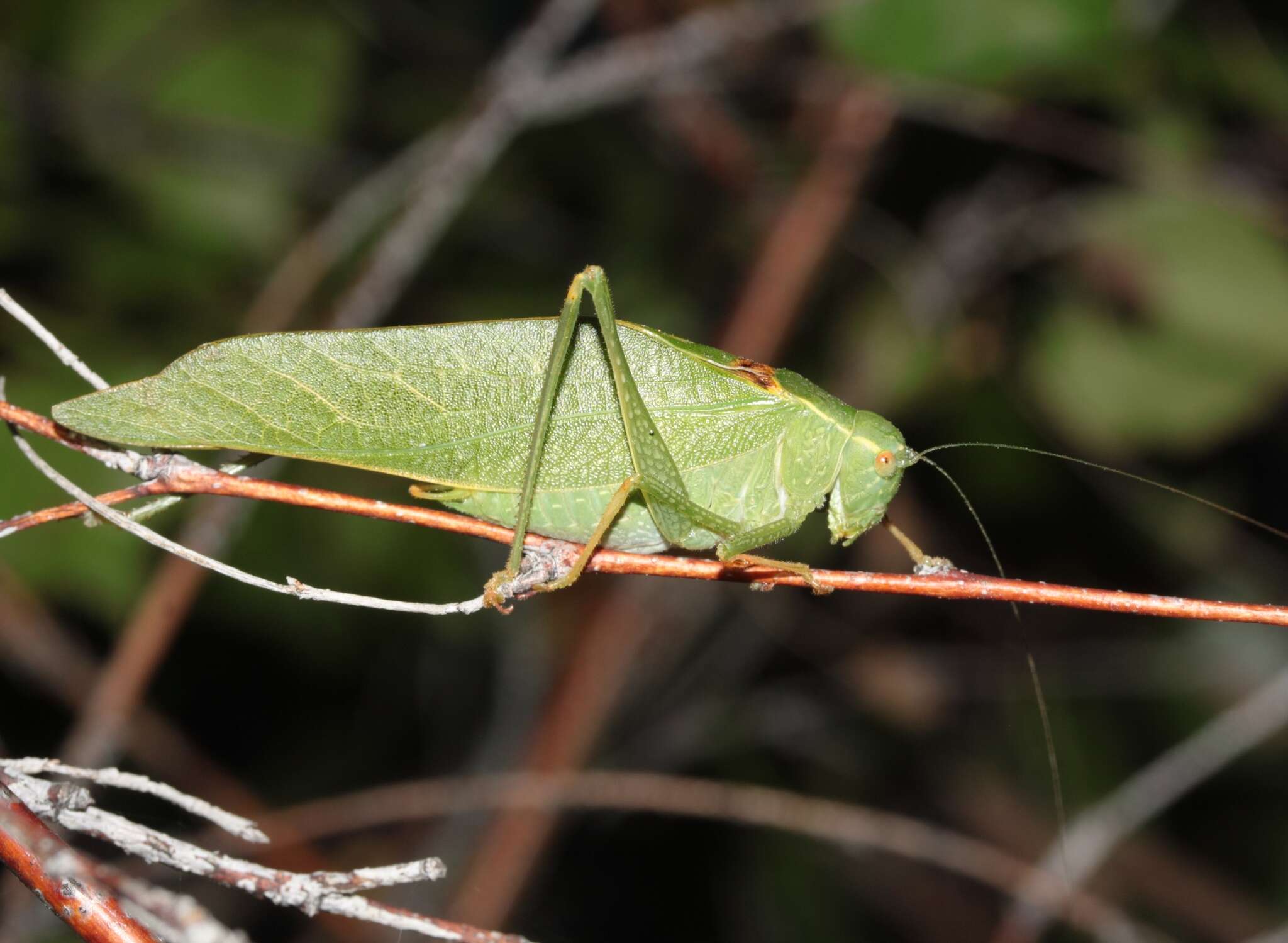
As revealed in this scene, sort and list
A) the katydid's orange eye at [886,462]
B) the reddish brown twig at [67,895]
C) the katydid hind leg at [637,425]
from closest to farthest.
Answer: the reddish brown twig at [67,895] < the katydid hind leg at [637,425] < the katydid's orange eye at [886,462]

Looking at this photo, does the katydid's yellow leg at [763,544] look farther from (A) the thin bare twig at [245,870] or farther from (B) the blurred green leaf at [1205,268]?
(B) the blurred green leaf at [1205,268]

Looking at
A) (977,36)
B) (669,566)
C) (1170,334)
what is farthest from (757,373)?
(1170,334)

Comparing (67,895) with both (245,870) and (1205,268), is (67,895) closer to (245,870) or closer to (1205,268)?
(245,870)

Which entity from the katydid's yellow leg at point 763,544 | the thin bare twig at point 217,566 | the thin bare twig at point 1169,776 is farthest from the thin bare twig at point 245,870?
the thin bare twig at point 1169,776

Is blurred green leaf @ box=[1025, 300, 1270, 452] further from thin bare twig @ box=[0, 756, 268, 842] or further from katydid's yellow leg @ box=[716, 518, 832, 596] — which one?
thin bare twig @ box=[0, 756, 268, 842]

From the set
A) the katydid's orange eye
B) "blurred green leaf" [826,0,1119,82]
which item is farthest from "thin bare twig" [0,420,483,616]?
"blurred green leaf" [826,0,1119,82]

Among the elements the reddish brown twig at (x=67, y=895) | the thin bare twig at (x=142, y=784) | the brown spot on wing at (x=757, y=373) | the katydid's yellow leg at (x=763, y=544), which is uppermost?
the brown spot on wing at (x=757, y=373)

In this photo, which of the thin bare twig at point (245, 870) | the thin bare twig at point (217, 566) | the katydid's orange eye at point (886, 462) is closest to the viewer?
the thin bare twig at point (245, 870)
